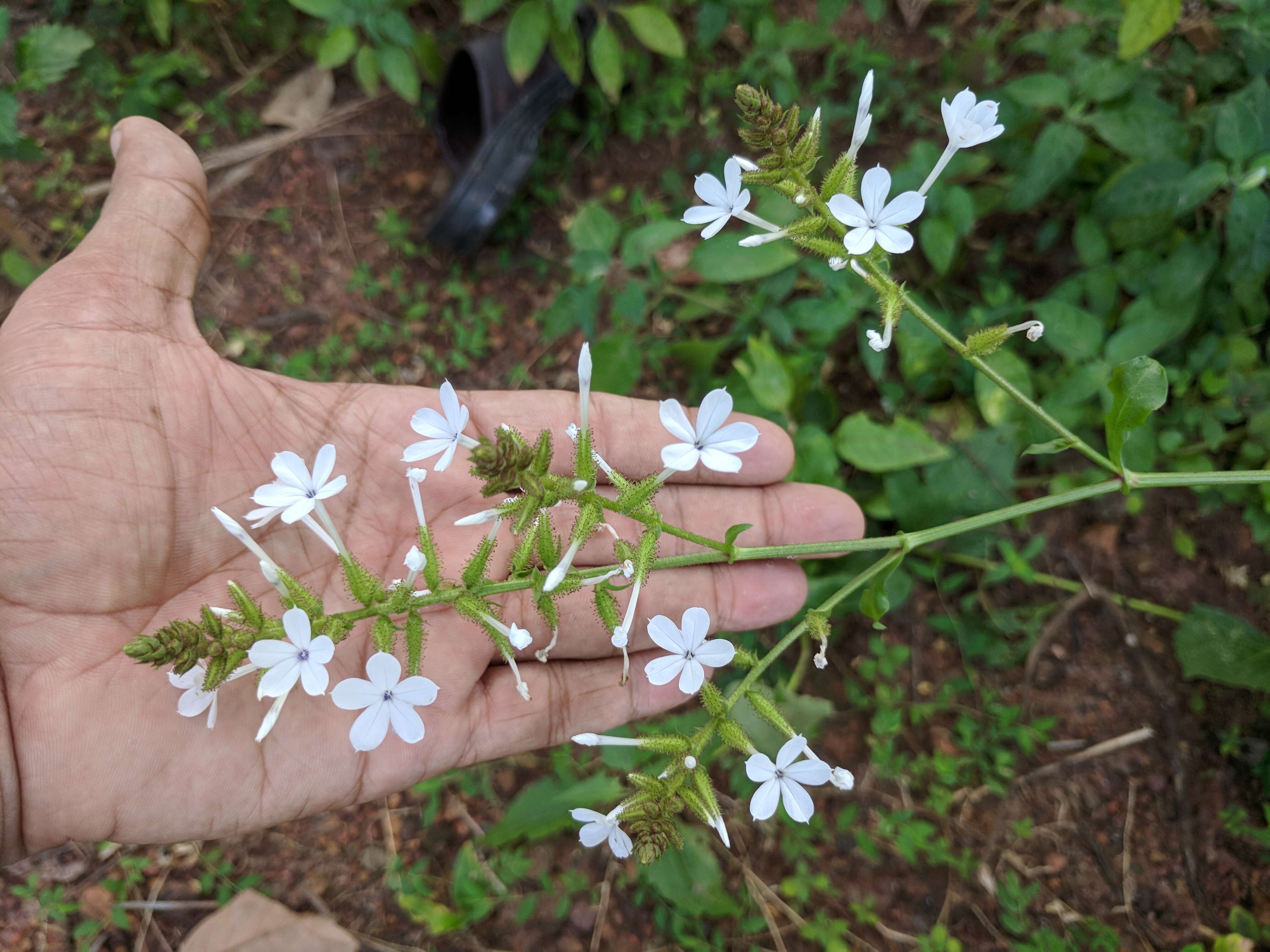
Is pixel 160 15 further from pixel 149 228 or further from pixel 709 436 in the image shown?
pixel 709 436

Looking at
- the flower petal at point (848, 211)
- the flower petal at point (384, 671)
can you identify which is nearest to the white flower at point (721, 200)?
the flower petal at point (848, 211)

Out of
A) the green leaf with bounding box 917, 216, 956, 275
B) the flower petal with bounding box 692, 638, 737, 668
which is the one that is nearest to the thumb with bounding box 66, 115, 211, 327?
the flower petal with bounding box 692, 638, 737, 668

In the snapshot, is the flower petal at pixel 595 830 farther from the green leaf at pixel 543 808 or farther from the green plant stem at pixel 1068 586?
the green plant stem at pixel 1068 586

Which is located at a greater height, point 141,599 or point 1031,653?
point 141,599

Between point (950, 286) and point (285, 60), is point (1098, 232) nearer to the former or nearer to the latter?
point (950, 286)

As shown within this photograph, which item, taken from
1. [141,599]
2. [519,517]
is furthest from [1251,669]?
[141,599]

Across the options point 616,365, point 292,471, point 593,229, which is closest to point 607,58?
point 593,229

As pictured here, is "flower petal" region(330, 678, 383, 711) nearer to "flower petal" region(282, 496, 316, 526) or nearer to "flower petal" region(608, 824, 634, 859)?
"flower petal" region(282, 496, 316, 526)
